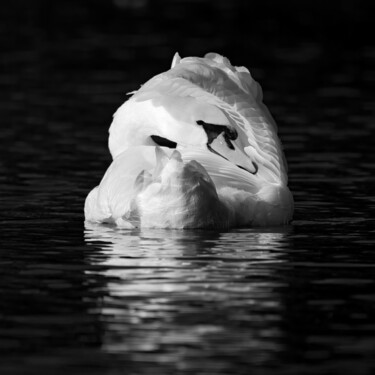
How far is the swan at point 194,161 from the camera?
1172 centimetres

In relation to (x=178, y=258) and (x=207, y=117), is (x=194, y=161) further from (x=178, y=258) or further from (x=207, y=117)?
(x=178, y=258)

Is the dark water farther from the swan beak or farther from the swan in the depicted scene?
the swan beak

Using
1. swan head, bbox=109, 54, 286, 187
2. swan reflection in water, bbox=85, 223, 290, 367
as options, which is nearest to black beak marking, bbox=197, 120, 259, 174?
swan head, bbox=109, 54, 286, 187

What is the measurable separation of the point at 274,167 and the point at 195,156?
75 cm

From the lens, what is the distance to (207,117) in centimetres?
1216

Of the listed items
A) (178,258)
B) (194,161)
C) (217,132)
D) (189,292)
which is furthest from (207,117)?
(189,292)

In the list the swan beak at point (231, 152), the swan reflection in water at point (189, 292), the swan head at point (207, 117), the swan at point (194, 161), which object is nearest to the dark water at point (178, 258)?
the swan reflection in water at point (189, 292)

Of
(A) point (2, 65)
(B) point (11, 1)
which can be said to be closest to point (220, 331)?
(A) point (2, 65)

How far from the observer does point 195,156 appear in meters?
Answer: 12.4

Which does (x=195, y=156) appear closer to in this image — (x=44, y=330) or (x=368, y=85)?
(x=44, y=330)

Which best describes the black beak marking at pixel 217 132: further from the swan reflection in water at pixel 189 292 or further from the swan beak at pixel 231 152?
the swan reflection in water at pixel 189 292

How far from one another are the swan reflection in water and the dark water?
16 mm

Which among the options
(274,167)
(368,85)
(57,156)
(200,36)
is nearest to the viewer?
(274,167)

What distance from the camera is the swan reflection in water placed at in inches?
339
